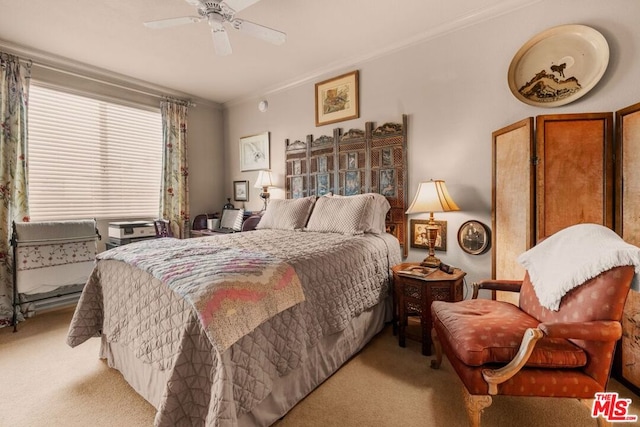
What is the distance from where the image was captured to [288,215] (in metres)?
3.19

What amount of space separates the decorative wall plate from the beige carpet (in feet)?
6.57

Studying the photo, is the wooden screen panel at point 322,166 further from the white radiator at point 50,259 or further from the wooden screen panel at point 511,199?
the white radiator at point 50,259

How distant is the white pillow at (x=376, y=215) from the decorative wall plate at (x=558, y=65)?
139 cm

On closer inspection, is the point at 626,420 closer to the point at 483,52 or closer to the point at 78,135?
the point at 483,52

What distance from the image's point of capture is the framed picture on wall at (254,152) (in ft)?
13.9

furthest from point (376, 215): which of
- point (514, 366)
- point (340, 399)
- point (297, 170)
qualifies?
point (514, 366)

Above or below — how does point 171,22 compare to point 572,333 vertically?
above

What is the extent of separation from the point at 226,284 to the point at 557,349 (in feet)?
4.95

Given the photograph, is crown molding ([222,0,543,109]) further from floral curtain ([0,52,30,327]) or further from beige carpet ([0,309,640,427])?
beige carpet ([0,309,640,427])

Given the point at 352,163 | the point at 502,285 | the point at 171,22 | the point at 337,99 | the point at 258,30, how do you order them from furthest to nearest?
the point at 337,99 → the point at 352,163 → the point at 258,30 → the point at 171,22 → the point at 502,285

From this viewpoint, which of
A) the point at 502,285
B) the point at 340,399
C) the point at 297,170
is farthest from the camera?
the point at 297,170

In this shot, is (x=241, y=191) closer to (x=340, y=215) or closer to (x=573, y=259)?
(x=340, y=215)

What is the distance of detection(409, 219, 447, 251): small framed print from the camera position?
2.79m

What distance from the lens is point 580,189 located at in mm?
Result: 1925
